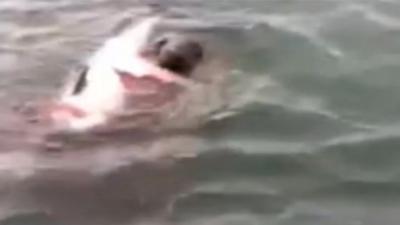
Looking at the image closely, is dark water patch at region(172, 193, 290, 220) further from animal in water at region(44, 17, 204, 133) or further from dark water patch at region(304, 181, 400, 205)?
animal in water at region(44, 17, 204, 133)

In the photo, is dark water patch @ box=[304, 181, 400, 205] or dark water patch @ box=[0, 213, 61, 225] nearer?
dark water patch @ box=[0, 213, 61, 225]

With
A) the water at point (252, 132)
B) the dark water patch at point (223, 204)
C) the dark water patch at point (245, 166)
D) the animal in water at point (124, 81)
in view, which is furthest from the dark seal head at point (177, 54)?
the dark water patch at point (223, 204)

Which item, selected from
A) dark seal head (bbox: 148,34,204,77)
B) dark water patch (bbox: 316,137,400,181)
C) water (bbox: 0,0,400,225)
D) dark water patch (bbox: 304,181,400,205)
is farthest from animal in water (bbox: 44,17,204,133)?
dark water patch (bbox: 304,181,400,205)

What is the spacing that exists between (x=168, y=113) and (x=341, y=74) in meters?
1.22

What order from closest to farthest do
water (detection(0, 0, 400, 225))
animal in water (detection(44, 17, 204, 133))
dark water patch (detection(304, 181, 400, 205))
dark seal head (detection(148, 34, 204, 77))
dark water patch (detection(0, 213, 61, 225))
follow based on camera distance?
dark water patch (detection(0, 213, 61, 225)) → water (detection(0, 0, 400, 225)) → dark water patch (detection(304, 181, 400, 205)) → animal in water (detection(44, 17, 204, 133)) → dark seal head (detection(148, 34, 204, 77))

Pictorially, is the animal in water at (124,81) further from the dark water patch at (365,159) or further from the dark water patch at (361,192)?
the dark water patch at (361,192)

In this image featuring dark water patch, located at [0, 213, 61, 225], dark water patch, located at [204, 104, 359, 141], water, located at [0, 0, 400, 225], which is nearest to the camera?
dark water patch, located at [0, 213, 61, 225]

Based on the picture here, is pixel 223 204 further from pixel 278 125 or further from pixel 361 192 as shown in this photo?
pixel 278 125

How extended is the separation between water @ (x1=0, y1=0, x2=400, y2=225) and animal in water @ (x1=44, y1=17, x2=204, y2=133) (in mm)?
244

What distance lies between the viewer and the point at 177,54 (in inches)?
220

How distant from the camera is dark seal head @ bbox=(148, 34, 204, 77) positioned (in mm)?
5547

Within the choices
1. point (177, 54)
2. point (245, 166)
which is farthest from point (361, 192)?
point (177, 54)

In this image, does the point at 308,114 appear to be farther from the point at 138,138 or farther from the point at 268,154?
the point at 138,138

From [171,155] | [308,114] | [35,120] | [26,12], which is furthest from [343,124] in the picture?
[26,12]
